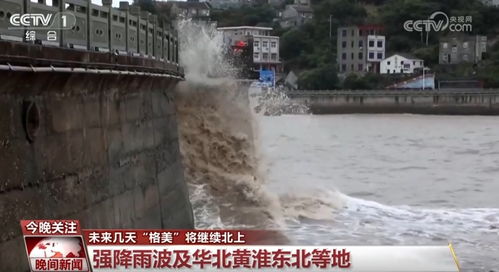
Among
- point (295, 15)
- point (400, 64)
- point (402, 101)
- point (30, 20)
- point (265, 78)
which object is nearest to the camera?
point (30, 20)

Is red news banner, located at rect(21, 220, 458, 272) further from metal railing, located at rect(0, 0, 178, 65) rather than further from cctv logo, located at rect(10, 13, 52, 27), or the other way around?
cctv logo, located at rect(10, 13, 52, 27)

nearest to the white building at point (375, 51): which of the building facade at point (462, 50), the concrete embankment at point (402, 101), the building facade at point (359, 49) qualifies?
the building facade at point (359, 49)

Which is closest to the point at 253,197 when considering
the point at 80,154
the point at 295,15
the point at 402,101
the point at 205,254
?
the point at 80,154

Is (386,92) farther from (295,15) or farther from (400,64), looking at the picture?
(295,15)

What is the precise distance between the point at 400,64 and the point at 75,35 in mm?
109787

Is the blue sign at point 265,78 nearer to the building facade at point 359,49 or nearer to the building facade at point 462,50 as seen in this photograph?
the building facade at point 359,49

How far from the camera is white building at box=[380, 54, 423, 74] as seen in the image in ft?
382

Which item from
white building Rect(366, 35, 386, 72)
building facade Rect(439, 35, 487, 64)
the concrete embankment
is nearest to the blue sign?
the concrete embankment

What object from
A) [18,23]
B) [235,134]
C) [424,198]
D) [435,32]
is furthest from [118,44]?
[435,32]

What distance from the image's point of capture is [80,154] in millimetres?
9062

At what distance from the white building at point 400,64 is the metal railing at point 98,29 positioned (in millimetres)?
102354

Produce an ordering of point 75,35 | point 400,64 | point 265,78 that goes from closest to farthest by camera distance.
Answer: point 75,35 < point 265,78 < point 400,64

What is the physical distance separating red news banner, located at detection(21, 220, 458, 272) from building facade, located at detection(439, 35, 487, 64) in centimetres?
11483

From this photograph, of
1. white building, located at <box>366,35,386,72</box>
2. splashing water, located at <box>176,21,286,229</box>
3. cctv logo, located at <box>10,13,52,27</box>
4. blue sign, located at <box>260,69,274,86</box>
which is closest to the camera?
cctv logo, located at <box>10,13,52,27</box>
